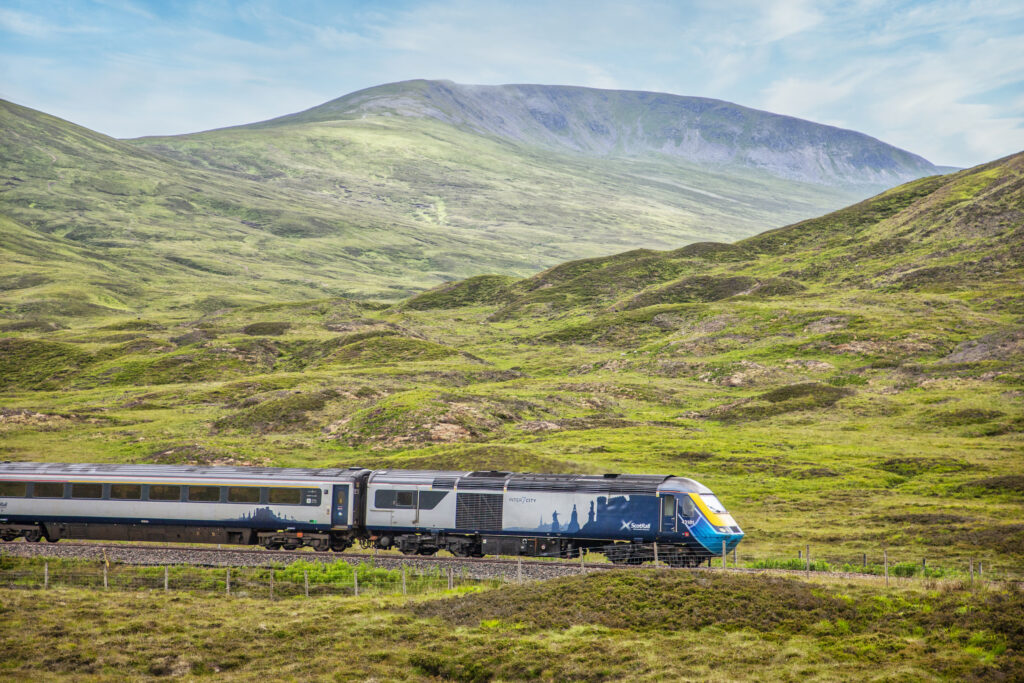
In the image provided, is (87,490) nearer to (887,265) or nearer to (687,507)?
(687,507)

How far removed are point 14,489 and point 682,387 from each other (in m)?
83.9

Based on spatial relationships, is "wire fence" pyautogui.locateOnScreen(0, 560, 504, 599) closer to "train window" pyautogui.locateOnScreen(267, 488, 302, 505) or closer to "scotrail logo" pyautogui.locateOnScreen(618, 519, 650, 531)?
"train window" pyautogui.locateOnScreen(267, 488, 302, 505)

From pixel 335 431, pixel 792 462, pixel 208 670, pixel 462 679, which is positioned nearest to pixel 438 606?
pixel 462 679

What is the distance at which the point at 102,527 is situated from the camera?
50.0 meters

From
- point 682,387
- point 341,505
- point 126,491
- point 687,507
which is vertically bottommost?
point 341,505

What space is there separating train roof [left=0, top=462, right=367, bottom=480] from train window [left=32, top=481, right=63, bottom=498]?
0.59 meters

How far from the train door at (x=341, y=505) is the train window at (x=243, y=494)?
183 inches

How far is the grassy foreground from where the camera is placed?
84.2 feet

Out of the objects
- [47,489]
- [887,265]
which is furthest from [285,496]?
[887,265]

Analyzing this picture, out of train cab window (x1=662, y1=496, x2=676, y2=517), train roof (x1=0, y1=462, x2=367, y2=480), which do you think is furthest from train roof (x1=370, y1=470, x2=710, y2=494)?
train roof (x1=0, y1=462, x2=367, y2=480)

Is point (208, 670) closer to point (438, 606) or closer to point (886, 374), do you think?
point (438, 606)

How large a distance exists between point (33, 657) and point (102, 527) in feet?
77.9

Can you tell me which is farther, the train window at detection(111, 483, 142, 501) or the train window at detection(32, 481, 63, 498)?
the train window at detection(32, 481, 63, 498)

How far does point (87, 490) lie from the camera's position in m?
49.9
